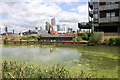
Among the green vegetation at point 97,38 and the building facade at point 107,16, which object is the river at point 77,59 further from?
the building facade at point 107,16

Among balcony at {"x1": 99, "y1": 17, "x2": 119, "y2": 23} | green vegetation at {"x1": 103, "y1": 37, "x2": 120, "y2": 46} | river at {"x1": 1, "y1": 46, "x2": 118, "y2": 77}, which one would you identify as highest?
balcony at {"x1": 99, "y1": 17, "x2": 119, "y2": 23}

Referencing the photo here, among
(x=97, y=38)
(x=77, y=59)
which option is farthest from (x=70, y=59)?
(x=97, y=38)

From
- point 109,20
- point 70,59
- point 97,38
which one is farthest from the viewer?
point 109,20

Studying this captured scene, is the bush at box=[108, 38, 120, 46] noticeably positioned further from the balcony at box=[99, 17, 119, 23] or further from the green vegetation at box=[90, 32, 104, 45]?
the balcony at box=[99, 17, 119, 23]

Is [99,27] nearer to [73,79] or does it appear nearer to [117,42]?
[117,42]

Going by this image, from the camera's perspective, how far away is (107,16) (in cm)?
3256

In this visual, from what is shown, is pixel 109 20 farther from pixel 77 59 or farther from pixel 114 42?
pixel 77 59

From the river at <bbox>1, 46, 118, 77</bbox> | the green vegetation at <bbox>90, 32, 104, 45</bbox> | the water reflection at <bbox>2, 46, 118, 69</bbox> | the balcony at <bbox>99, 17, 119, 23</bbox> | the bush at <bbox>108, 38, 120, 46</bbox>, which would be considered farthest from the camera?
the balcony at <bbox>99, 17, 119, 23</bbox>

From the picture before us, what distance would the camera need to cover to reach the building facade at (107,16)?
31109mm

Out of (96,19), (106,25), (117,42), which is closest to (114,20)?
(106,25)

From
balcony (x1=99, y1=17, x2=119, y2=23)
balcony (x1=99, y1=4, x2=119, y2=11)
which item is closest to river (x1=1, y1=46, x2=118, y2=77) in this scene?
balcony (x1=99, y1=17, x2=119, y2=23)

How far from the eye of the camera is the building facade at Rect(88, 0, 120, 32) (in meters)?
31.1

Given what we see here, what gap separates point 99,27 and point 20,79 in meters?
33.5

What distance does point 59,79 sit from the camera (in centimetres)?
545
